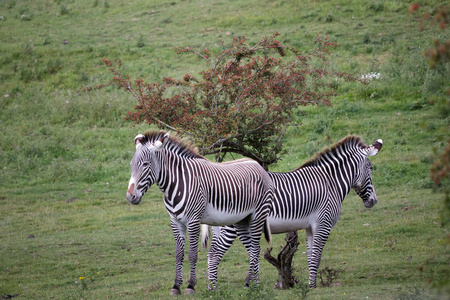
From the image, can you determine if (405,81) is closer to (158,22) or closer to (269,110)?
(269,110)

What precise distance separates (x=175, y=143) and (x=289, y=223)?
103 inches

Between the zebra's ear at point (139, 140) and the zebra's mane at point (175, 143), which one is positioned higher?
the zebra's ear at point (139, 140)

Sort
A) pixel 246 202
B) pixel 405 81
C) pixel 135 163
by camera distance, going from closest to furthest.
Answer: pixel 135 163, pixel 246 202, pixel 405 81

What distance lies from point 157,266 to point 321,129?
10.2 m

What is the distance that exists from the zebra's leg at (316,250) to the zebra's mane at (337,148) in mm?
1405

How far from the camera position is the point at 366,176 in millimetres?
10016

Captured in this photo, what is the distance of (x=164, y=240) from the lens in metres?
13.2

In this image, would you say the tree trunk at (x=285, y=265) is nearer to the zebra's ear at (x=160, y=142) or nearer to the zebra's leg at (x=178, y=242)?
the zebra's leg at (x=178, y=242)

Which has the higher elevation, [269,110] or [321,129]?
[269,110]

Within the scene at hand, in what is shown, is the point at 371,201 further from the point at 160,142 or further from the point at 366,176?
the point at 160,142

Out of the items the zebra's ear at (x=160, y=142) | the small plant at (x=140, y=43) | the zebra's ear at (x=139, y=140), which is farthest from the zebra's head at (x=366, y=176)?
the small plant at (x=140, y=43)

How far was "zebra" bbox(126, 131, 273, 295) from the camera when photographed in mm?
7836

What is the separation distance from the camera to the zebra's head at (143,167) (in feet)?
25.0

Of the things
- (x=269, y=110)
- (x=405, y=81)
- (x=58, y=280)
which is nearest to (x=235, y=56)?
(x=269, y=110)
